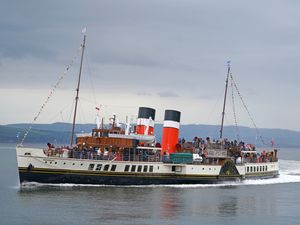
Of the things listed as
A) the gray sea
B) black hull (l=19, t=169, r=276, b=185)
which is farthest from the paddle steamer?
the gray sea

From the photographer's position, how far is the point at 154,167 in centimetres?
5506

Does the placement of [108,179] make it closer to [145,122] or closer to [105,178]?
[105,178]

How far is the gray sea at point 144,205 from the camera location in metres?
39.1

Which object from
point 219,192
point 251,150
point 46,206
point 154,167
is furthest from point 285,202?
point 46,206

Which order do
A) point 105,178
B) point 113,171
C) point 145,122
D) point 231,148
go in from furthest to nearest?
point 231,148
point 145,122
point 113,171
point 105,178

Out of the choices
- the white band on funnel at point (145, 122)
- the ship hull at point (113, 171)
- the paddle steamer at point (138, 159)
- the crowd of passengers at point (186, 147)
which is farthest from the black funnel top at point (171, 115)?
the ship hull at point (113, 171)

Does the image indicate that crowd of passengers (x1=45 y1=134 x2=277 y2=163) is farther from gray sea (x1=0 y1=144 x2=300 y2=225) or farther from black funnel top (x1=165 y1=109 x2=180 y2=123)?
gray sea (x1=0 y1=144 x2=300 y2=225)

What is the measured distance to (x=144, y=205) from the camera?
4459 cm

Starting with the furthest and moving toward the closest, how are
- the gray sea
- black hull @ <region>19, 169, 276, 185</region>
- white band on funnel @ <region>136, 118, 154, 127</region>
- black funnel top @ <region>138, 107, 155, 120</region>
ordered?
black funnel top @ <region>138, 107, 155, 120</region> < white band on funnel @ <region>136, 118, 154, 127</region> < black hull @ <region>19, 169, 276, 185</region> < the gray sea

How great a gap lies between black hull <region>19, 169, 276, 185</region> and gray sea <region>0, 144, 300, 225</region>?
0.56 meters

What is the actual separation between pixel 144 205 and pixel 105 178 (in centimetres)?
899

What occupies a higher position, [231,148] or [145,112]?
[145,112]

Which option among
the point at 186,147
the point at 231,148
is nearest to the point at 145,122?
the point at 186,147

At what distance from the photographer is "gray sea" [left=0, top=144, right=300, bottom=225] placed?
39062mm
